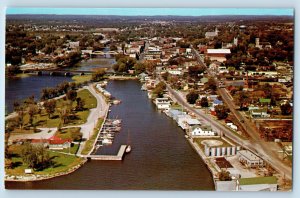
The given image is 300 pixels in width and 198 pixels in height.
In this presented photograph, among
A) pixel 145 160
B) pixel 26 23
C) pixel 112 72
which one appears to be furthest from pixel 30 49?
pixel 145 160

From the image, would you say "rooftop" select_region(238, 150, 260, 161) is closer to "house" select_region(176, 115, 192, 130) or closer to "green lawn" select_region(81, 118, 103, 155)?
"house" select_region(176, 115, 192, 130)

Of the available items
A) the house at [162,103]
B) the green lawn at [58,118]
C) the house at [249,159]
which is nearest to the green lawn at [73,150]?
the green lawn at [58,118]

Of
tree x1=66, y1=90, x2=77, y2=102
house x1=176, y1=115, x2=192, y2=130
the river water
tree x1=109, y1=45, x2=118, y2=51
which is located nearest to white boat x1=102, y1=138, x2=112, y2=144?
the river water

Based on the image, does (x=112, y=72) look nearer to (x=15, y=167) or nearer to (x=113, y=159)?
(x=113, y=159)

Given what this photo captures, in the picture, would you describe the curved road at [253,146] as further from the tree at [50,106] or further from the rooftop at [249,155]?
the tree at [50,106]

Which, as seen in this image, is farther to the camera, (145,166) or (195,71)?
(195,71)

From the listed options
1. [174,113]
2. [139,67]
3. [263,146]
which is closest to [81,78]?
[139,67]

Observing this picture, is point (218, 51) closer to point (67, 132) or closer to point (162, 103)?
point (162, 103)
